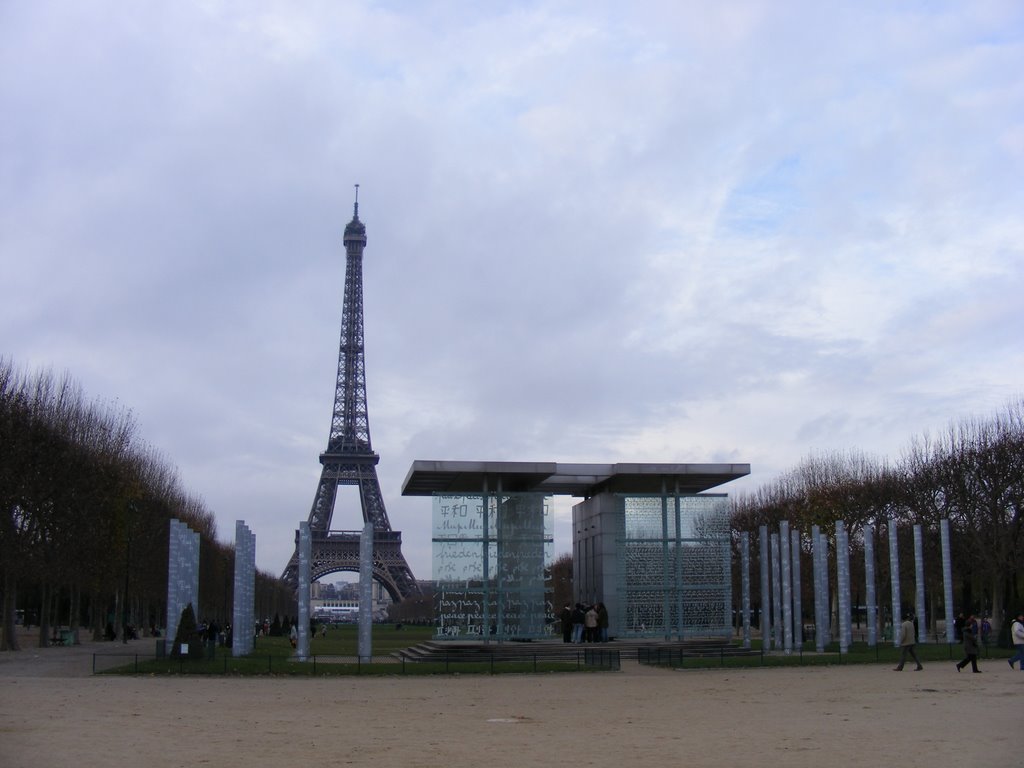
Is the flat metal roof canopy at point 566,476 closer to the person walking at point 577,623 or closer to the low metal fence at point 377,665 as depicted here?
the person walking at point 577,623

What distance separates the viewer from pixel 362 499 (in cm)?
11531

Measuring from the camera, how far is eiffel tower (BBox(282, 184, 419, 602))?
11150cm

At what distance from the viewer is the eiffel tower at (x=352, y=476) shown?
4390 inches

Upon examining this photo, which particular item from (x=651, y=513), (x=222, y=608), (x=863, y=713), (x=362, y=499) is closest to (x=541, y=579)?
(x=651, y=513)

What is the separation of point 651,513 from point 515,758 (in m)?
24.6

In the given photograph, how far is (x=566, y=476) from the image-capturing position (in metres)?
40.6

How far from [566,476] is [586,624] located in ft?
18.1

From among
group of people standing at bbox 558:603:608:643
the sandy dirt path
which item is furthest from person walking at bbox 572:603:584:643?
the sandy dirt path

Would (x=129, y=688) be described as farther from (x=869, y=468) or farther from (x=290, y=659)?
(x=869, y=468)

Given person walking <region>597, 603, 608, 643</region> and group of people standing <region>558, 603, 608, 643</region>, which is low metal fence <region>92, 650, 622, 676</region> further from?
person walking <region>597, 603, 608, 643</region>

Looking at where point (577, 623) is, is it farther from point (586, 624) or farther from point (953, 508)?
point (953, 508)

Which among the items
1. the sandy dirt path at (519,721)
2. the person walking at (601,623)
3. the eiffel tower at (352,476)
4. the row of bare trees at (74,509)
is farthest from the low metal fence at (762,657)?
the eiffel tower at (352,476)

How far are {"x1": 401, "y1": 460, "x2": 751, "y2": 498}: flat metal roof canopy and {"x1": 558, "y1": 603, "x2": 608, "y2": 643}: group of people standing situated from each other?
168 inches

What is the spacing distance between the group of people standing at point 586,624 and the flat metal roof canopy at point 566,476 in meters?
4.27
